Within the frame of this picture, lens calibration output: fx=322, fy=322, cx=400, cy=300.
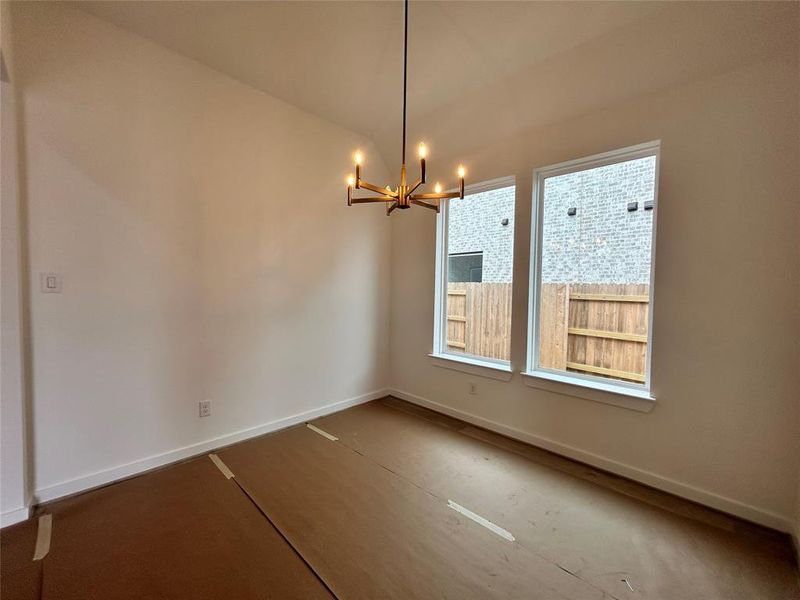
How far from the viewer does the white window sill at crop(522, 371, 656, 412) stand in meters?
2.24

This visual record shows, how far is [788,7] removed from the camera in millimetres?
1653

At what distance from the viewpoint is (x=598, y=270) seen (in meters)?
2.53

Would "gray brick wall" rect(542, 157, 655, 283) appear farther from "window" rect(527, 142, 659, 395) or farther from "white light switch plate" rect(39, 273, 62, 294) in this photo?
"white light switch plate" rect(39, 273, 62, 294)

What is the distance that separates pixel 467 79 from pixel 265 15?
149 centimetres

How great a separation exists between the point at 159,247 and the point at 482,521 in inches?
111

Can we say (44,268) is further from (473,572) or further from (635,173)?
(635,173)

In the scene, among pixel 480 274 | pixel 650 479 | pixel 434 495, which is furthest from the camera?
pixel 480 274

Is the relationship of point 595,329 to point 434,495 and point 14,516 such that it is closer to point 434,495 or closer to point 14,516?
point 434,495

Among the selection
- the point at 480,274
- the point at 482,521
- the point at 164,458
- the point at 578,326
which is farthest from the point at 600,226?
the point at 164,458

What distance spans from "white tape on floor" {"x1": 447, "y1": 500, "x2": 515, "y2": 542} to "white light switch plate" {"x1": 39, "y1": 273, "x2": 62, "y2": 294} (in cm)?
277

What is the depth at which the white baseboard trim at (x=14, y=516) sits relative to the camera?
5.75 feet

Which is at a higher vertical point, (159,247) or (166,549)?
(159,247)

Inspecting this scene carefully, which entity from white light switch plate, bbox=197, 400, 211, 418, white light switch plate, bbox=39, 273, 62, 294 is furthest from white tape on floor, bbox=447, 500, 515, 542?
white light switch plate, bbox=39, 273, 62, 294

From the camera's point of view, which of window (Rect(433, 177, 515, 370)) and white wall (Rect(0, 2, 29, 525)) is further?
window (Rect(433, 177, 515, 370))
